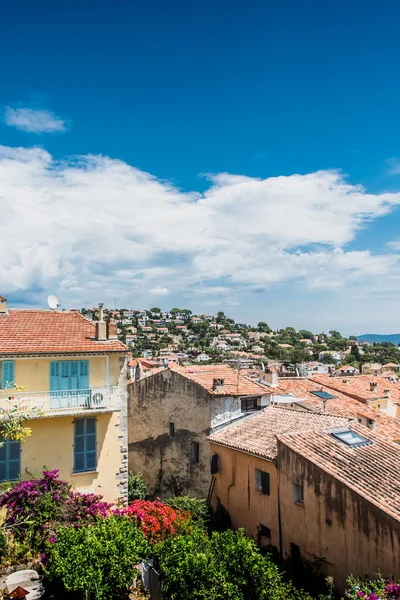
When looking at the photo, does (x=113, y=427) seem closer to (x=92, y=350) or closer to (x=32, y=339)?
(x=92, y=350)

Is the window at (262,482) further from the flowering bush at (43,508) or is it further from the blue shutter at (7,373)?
the blue shutter at (7,373)

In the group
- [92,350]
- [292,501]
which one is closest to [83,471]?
[92,350]

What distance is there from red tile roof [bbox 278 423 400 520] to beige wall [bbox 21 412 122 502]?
7.03 metres

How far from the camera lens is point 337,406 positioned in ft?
102

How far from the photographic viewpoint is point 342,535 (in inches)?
570

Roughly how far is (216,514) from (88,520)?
23.5ft

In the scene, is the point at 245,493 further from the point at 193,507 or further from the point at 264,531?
the point at 193,507

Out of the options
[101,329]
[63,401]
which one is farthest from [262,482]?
[101,329]

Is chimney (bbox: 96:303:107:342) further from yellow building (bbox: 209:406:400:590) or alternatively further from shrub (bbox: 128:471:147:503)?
shrub (bbox: 128:471:147:503)

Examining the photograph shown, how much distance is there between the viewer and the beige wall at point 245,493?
17891mm

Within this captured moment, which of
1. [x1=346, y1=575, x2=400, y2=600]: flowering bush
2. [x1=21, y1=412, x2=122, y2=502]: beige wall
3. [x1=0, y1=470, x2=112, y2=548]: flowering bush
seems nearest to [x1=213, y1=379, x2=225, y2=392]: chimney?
[x1=21, y1=412, x2=122, y2=502]: beige wall

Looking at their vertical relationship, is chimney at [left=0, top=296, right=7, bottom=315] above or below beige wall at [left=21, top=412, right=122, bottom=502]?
above

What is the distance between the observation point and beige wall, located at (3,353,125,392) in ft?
57.7

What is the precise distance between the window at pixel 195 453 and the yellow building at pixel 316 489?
2009mm
